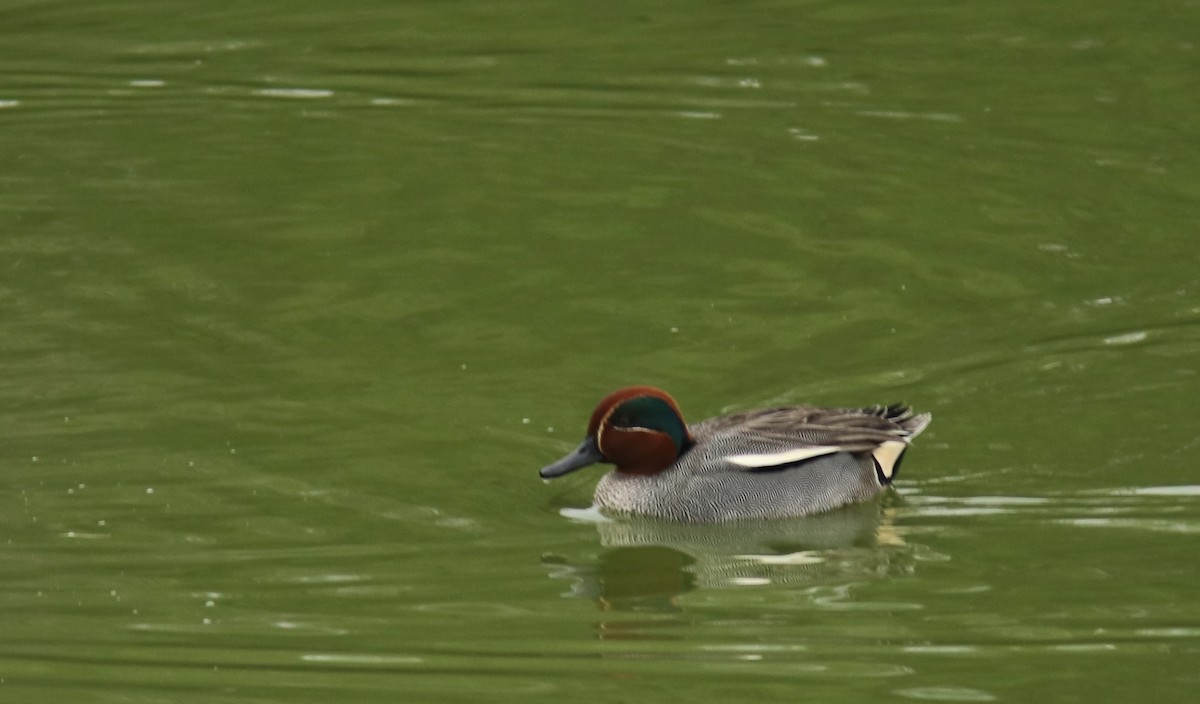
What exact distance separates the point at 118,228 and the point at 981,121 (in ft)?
23.2

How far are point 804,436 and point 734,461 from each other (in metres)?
0.38

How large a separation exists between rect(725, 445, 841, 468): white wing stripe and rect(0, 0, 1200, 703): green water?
13.7 inches

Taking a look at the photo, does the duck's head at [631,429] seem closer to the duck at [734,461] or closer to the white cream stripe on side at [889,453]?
the duck at [734,461]


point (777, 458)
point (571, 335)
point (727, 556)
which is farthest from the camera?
point (571, 335)

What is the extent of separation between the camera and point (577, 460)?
11.0m

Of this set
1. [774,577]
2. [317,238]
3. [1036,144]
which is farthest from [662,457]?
[1036,144]

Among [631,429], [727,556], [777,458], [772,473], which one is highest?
[631,429]

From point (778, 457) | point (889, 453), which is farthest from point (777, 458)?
point (889, 453)

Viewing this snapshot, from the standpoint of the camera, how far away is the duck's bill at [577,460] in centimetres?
1093

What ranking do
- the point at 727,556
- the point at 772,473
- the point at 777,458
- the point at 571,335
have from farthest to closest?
the point at 571,335 < the point at 772,473 < the point at 777,458 < the point at 727,556

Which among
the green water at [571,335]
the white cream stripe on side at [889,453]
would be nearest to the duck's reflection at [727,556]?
the green water at [571,335]

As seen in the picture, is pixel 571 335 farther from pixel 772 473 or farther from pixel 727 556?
pixel 727 556

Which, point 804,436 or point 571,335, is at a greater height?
point 804,436

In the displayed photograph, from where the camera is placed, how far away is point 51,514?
1083 cm
